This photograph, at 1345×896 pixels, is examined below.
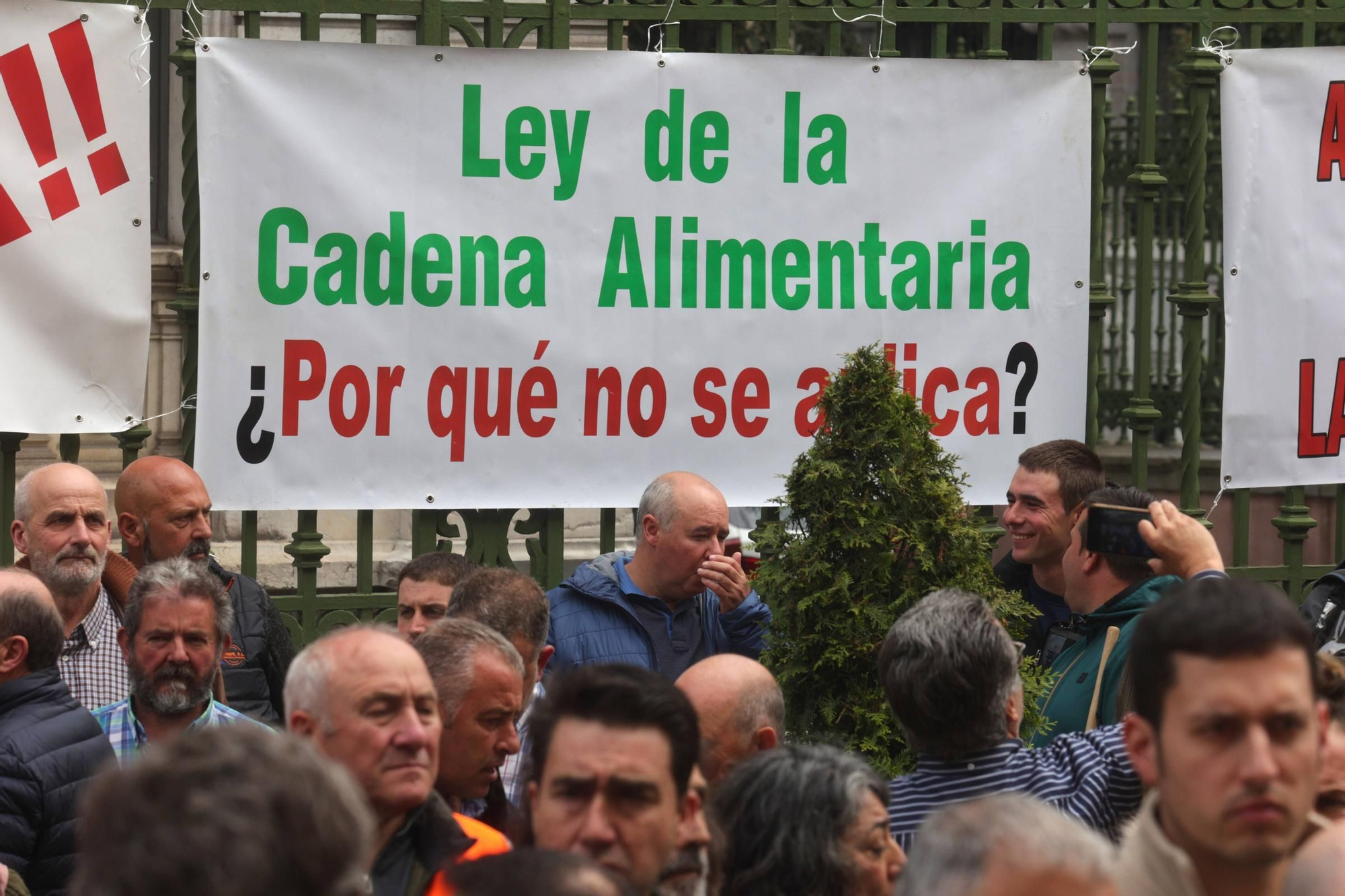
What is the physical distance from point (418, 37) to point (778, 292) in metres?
1.53

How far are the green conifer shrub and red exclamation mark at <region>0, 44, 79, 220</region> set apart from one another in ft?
8.52

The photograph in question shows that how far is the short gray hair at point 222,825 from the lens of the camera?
5.46ft

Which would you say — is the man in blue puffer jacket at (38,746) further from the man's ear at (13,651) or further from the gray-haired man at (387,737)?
the gray-haired man at (387,737)

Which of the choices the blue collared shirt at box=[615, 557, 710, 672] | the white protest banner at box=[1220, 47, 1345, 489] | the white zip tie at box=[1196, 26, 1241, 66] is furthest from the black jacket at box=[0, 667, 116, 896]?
the white zip tie at box=[1196, 26, 1241, 66]

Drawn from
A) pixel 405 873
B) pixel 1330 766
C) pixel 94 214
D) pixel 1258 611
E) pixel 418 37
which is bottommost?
pixel 405 873

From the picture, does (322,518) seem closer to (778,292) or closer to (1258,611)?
(778,292)

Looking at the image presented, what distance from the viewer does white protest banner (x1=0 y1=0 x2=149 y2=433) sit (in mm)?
→ 5441

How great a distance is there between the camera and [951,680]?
3.61 m

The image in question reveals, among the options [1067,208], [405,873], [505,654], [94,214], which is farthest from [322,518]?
[405,873]

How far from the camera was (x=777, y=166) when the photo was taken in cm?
606

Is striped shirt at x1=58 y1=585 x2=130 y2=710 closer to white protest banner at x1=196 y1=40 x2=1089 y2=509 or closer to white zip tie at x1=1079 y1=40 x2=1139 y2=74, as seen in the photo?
white protest banner at x1=196 y1=40 x2=1089 y2=509

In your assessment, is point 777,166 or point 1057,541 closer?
point 1057,541

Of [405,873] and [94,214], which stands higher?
[94,214]

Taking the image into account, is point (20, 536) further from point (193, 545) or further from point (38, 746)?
point (38, 746)
